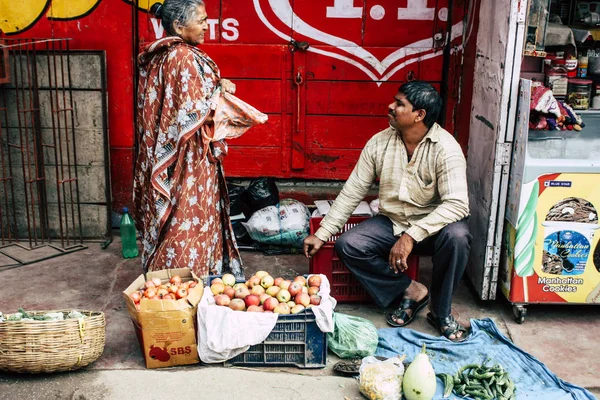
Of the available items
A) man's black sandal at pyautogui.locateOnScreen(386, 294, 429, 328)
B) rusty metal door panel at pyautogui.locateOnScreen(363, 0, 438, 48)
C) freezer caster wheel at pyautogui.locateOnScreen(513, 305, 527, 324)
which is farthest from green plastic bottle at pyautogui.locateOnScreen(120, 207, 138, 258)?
freezer caster wheel at pyautogui.locateOnScreen(513, 305, 527, 324)

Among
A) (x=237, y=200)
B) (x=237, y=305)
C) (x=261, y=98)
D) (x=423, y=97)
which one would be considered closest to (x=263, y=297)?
(x=237, y=305)

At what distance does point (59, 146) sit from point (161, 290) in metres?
2.18

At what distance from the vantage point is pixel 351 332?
376cm

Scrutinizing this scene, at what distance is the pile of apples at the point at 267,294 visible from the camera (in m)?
3.58

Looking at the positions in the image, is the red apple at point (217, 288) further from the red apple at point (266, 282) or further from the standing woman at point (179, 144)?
the standing woman at point (179, 144)

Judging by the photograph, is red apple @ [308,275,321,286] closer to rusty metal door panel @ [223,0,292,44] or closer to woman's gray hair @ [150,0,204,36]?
woman's gray hair @ [150,0,204,36]

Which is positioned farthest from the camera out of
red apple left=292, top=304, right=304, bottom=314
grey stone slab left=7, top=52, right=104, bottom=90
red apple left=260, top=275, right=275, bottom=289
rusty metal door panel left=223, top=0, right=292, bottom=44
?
rusty metal door panel left=223, top=0, right=292, bottom=44

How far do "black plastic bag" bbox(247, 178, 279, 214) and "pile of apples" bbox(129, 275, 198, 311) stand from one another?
1640mm

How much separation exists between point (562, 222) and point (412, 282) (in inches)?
40.1

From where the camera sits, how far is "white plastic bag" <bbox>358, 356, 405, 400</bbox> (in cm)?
328

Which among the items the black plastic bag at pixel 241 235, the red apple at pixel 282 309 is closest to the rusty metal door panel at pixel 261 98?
the black plastic bag at pixel 241 235

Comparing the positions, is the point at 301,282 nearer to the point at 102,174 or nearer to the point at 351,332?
the point at 351,332

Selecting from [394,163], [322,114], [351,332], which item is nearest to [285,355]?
[351,332]

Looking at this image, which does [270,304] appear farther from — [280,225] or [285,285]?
[280,225]
